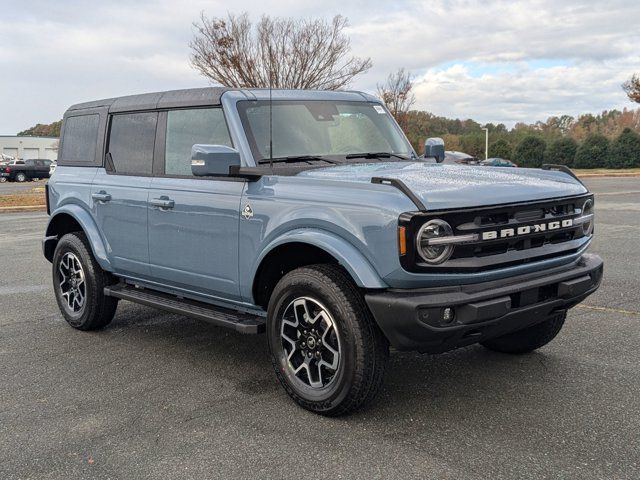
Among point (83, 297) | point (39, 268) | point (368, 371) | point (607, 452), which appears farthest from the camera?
point (39, 268)

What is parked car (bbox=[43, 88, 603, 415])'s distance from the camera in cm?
343

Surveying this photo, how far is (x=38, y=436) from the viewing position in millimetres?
3637

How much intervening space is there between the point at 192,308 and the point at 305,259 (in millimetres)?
1031

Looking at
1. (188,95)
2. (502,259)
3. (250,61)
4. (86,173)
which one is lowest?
(502,259)

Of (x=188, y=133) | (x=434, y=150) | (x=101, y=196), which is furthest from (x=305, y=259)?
(x=101, y=196)

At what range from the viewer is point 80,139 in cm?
604

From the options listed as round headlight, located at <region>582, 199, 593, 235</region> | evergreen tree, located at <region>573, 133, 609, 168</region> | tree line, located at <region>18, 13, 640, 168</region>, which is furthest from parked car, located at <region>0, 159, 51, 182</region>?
round headlight, located at <region>582, 199, 593, 235</region>

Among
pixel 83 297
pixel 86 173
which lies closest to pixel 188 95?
pixel 86 173

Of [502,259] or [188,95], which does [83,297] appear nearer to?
[188,95]

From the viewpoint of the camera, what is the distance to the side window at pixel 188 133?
4.68 metres

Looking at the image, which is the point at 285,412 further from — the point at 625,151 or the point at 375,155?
the point at 625,151

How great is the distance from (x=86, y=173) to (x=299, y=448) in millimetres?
3531

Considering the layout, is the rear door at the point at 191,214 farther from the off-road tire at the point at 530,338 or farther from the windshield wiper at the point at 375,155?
the off-road tire at the point at 530,338

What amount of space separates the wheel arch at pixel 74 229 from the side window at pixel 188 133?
40.8 inches
